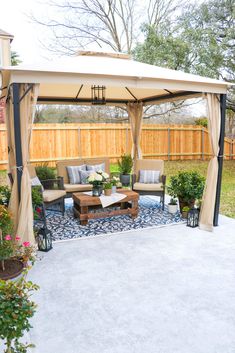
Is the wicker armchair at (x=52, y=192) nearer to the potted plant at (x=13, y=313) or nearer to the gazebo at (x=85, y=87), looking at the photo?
the gazebo at (x=85, y=87)

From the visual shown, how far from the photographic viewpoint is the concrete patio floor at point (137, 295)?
2.33 m

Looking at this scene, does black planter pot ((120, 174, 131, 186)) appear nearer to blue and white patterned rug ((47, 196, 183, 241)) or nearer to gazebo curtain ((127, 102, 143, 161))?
gazebo curtain ((127, 102, 143, 161))

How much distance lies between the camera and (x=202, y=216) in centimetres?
495

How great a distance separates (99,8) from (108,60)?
9.47 m

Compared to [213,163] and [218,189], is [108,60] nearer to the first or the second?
[213,163]

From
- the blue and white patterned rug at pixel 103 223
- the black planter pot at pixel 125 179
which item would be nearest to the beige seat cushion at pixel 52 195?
the blue and white patterned rug at pixel 103 223

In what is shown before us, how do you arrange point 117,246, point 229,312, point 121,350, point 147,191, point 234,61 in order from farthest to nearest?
point 234,61 → point 147,191 → point 117,246 → point 229,312 → point 121,350

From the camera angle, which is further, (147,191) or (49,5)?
(49,5)

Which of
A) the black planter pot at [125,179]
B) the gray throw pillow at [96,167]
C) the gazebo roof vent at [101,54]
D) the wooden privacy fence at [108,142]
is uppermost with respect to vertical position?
the gazebo roof vent at [101,54]

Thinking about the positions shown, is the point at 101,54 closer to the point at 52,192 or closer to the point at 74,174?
the point at 74,174

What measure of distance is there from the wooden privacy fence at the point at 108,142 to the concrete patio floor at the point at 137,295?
7.30 m

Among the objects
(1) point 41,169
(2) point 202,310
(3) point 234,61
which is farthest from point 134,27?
(2) point 202,310

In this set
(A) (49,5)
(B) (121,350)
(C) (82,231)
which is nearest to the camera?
(B) (121,350)

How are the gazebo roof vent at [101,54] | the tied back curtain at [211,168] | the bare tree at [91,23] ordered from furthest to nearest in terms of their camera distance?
the bare tree at [91,23] → the gazebo roof vent at [101,54] → the tied back curtain at [211,168]
